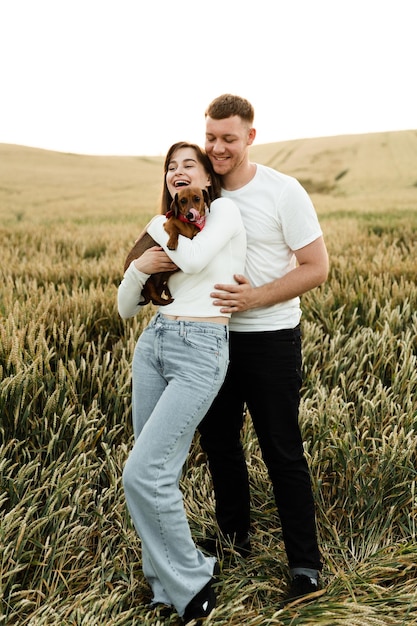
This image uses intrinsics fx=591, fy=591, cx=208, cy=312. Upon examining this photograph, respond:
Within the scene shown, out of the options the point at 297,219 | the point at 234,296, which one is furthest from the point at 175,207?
the point at 297,219

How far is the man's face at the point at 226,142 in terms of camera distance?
2.36 meters

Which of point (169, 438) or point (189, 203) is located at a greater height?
point (189, 203)

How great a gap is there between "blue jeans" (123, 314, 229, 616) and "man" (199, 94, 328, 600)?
0.23 metres

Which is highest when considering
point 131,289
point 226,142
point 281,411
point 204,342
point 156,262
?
point 226,142

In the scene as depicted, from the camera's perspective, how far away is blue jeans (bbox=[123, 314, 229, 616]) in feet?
6.91

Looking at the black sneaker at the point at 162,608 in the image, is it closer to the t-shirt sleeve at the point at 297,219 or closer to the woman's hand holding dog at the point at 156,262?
the woman's hand holding dog at the point at 156,262

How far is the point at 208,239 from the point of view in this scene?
84.4 inches

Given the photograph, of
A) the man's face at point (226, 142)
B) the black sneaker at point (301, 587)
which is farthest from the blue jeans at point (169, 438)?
the man's face at point (226, 142)

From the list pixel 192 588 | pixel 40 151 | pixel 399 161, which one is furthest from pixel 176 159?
pixel 40 151

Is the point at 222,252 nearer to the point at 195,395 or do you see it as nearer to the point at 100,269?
the point at 195,395

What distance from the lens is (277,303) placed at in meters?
2.44

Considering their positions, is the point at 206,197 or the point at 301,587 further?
the point at 301,587

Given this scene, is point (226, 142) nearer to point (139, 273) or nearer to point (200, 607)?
point (139, 273)

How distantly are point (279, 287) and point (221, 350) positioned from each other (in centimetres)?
38
